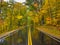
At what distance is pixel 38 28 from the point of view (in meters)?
3.29

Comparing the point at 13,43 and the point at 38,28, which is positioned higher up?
the point at 38,28

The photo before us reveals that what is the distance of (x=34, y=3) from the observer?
3.30 metres

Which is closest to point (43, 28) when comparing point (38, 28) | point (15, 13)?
point (38, 28)

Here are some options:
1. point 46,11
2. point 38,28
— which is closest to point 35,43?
point 38,28

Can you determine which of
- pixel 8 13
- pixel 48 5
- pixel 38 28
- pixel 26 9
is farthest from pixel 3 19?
pixel 48 5

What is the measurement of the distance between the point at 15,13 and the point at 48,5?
65 centimetres

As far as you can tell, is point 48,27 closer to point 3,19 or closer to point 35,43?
point 35,43

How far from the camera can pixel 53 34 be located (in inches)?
126

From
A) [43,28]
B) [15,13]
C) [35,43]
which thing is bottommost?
[35,43]

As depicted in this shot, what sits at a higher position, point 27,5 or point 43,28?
point 27,5

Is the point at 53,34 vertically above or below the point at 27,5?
below

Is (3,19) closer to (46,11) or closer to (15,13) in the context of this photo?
(15,13)

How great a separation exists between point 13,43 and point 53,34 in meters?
0.75

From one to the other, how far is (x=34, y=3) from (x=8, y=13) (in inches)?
20.8
